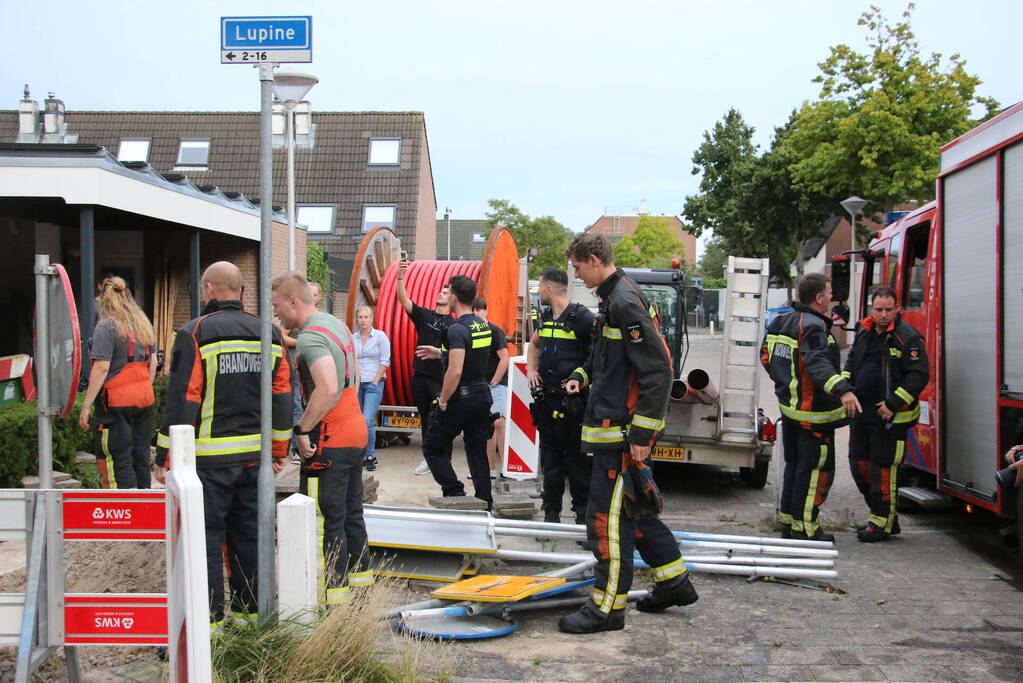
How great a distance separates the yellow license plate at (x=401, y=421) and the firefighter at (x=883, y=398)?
17.6 feet

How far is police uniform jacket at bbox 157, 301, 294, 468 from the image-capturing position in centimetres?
462

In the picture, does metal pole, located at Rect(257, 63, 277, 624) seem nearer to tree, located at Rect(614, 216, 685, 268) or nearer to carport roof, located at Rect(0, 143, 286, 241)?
carport roof, located at Rect(0, 143, 286, 241)

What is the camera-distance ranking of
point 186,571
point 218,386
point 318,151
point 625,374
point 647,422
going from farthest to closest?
point 318,151 < point 625,374 < point 647,422 < point 218,386 < point 186,571

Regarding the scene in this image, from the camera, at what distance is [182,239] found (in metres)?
17.3

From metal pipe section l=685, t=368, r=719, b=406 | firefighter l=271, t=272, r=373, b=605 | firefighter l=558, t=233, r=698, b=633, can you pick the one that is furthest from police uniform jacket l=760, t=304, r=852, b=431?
firefighter l=271, t=272, r=373, b=605

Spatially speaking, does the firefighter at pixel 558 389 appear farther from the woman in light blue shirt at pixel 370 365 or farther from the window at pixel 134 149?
the window at pixel 134 149

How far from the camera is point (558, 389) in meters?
7.16

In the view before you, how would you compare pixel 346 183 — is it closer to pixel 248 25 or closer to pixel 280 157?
pixel 280 157

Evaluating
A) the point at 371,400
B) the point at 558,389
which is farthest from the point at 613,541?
the point at 371,400

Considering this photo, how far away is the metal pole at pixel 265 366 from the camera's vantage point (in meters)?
4.20

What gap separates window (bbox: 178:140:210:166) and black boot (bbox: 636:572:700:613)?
29.8 meters

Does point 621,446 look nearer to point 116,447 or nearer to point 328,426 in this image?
point 328,426

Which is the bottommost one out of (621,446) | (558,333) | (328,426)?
(621,446)

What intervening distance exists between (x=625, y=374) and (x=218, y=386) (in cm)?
216
